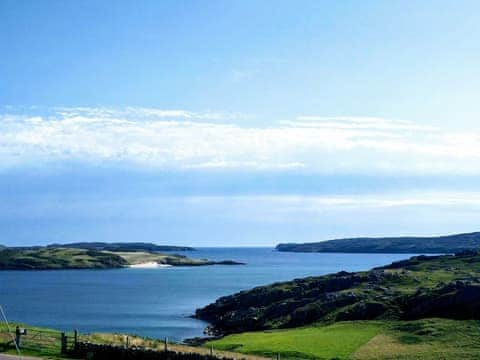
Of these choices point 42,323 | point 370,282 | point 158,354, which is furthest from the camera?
point 42,323

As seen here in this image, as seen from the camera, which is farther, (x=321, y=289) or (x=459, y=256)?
(x=459, y=256)

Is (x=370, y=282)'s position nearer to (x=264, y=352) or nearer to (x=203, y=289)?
(x=264, y=352)

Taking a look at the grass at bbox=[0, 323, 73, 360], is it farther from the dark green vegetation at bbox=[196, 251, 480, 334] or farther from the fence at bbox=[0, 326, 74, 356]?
the dark green vegetation at bbox=[196, 251, 480, 334]

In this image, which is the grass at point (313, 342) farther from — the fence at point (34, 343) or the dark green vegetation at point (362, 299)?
the fence at point (34, 343)

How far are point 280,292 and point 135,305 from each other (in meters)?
43.1

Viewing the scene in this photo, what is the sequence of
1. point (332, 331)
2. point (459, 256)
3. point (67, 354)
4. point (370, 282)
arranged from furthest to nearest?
point (459, 256), point (370, 282), point (332, 331), point (67, 354)

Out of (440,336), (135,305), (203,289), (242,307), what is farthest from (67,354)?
(203,289)

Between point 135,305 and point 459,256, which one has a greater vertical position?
point 459,256

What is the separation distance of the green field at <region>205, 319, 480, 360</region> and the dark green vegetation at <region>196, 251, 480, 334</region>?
4.87 metres

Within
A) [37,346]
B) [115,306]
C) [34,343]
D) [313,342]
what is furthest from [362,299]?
[115,306]

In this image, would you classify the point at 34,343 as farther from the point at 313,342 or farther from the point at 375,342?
the point at 375,342

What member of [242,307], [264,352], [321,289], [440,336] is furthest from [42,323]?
[440,336]

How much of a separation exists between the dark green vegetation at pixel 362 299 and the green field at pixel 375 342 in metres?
4.87

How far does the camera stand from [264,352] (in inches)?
2210
